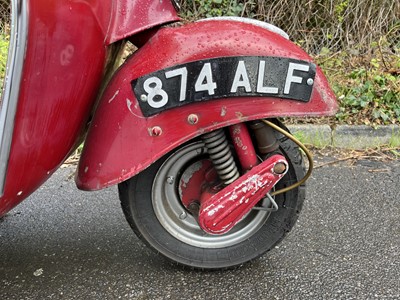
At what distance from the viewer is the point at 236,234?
1906mm

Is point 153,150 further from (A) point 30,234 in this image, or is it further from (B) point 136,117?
(A) point 30,234

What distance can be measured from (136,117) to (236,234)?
2.13ft

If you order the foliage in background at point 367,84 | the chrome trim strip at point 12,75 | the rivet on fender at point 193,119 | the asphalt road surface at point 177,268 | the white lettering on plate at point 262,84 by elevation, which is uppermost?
the chrome trim strip at point 12,75

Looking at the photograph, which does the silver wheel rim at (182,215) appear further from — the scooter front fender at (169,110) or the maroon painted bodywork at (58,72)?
the maroon painted bodywork at (58,72)

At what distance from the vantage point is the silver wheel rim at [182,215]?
1818 mm

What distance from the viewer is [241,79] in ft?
5.10

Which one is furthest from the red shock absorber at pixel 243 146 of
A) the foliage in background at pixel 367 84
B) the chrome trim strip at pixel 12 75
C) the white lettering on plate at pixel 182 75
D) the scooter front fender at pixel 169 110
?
the foliage in background at pixel 367 84

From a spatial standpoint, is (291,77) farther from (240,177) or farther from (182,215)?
(182,215)

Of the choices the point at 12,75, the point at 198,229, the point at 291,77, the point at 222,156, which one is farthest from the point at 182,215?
the point at 12,75

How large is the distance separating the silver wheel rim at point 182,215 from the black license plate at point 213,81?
30cm

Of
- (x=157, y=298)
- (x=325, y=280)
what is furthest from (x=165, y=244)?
(x=325, y=280)

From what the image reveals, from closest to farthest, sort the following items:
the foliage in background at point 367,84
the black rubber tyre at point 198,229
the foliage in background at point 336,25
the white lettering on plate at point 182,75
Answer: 1. the white lettering on plate at point 182,75
2. the black rubber tyre at point 198,229
3. the foliage in background at point 367,84
4. the foliage in background at point 336,25

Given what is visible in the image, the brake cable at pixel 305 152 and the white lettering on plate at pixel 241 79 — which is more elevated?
the white lettering on plate at pixel 241 79

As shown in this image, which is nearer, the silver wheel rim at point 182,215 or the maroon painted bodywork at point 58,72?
the maroon painted bodywork at point 58,72
